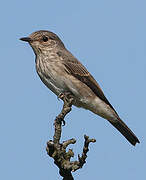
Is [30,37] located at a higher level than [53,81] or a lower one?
higher

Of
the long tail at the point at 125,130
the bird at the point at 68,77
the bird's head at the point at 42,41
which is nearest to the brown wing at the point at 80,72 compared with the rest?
the bird at the point at 68,77

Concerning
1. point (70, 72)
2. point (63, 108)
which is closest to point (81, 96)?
point (70, 72)


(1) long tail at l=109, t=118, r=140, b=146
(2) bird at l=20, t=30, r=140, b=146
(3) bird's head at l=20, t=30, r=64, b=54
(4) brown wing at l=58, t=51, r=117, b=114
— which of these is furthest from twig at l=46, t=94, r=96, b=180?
(1) long tail at l=109, t=118, r=140, b=146

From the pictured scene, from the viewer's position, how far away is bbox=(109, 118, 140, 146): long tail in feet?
32.7

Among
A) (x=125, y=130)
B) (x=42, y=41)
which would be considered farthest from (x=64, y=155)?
(x=125, y=130)

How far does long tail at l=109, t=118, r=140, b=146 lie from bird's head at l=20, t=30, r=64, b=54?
2340mm

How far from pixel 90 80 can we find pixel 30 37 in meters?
1.68

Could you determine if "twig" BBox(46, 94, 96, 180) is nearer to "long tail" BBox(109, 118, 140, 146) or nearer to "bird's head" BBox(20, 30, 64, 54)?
"bird's head" BBox(20, 30, 64, 54)

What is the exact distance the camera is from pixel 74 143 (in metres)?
5.77

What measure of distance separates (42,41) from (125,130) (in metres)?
2.94

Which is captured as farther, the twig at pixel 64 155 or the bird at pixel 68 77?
the bird at pixel 68 77

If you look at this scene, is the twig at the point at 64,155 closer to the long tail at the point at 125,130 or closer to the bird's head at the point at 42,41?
the bird's head at the point at 42,41

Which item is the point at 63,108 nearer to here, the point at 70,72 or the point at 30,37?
the point at 70,72

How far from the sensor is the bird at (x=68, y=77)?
344 inches
